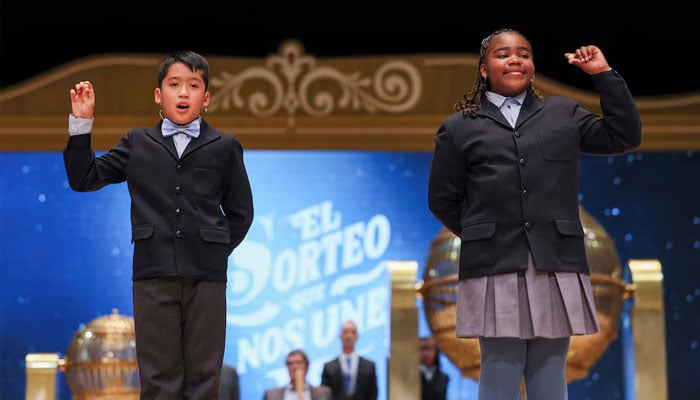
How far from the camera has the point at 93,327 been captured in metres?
3.55

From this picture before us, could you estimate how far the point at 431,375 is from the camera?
536cm

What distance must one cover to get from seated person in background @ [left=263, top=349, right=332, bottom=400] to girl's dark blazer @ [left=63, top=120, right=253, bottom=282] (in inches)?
63.7

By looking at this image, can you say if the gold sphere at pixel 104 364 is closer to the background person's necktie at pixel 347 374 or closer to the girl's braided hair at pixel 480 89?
the girl's braided hair at pixel 480 89

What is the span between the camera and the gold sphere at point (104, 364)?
11.1ft

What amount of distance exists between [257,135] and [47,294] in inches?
62.8

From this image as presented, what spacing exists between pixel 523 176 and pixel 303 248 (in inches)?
150

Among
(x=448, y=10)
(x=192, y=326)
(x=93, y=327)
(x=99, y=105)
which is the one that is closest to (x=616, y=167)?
(x=448, y=10)

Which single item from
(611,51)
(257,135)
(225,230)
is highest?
(611,51)

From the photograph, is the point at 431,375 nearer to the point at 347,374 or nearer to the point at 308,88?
the point at 347,374

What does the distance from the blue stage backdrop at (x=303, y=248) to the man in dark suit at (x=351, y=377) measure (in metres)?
0.75

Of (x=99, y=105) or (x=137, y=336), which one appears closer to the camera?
(x=137, y=336)

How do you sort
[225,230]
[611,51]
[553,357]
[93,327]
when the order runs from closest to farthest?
[553,357]
[225,230]
[93,327]
[611,51]

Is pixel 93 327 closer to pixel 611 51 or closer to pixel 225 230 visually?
pixel 225 230

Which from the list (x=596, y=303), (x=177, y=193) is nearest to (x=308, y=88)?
(x=596, y=303)
